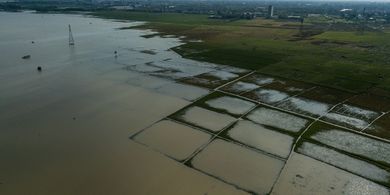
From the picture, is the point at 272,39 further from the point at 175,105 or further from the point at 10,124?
the point at 10,124

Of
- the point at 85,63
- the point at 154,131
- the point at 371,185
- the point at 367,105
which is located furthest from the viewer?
the point at 85,63

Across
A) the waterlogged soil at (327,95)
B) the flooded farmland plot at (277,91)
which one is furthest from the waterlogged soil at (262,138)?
the waterlogged soil at (327,95)

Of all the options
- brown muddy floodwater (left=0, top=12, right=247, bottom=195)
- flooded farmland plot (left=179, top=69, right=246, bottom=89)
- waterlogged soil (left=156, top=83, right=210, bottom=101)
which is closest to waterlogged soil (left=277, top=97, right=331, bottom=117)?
waterlogged soil (left=156, top=83, right=210, bottom=101)

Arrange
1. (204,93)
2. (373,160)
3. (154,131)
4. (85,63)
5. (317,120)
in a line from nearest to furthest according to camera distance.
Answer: (373,160)
(154,131)
(317,120)
(204,93)
(85,63)

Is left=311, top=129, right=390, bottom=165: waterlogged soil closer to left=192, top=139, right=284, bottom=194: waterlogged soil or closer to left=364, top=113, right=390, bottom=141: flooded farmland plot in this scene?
left=364, top=113, right=390, bottom=141: flooded farmland plot

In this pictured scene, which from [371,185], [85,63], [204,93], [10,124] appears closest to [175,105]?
[204,93]

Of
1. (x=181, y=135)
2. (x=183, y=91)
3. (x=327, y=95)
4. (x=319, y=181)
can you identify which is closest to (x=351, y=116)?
(x=327, y=95)

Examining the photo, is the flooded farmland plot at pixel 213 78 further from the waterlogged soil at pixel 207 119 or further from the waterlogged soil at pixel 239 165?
the waterlogged soil at pixel 239 165
